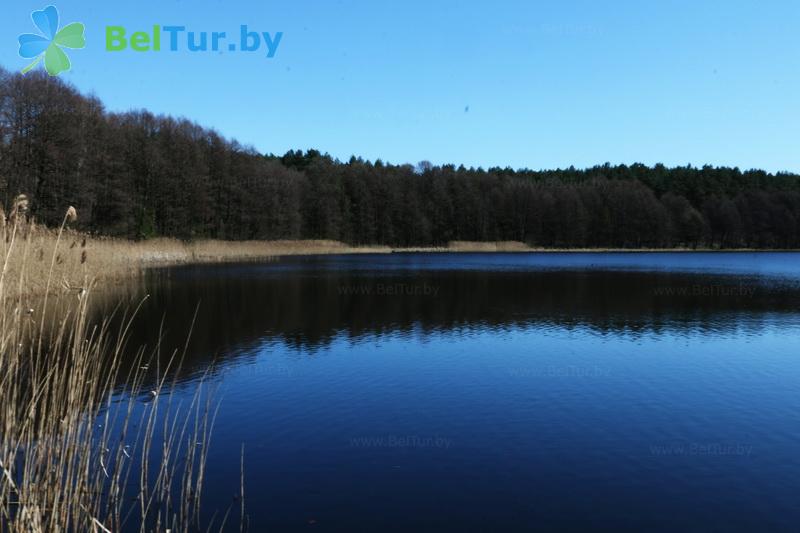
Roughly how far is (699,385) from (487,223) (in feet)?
341

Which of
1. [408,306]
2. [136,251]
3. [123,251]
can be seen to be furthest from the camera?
[136,251]

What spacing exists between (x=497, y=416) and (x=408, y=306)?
55.2 feet

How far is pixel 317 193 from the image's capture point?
325 feet

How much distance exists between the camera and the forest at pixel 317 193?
51.4 metres

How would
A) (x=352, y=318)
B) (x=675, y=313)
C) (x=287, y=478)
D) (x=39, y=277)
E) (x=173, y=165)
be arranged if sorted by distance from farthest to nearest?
(x=173, y=165)
(x=675, y=313)
(x=352, y=318)
(x=39, y=277)
(x=287, y=478)

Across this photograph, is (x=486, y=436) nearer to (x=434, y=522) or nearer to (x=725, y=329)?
(x=434, y=522)

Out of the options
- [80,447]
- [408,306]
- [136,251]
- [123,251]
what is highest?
[123,251]

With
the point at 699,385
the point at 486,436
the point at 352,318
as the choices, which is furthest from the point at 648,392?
the point at 352,318

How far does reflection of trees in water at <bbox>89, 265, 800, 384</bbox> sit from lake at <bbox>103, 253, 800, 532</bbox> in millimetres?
247

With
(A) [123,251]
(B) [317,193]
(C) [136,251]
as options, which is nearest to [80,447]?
(A) [123,251]

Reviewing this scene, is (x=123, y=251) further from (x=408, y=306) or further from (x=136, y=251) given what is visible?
(x=408, y=306)

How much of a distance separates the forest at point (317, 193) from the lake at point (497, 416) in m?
34.6

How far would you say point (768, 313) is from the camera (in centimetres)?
2714

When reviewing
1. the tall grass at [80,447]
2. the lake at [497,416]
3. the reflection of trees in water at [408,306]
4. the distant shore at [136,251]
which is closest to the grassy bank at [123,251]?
the distant shore at [136,251]
